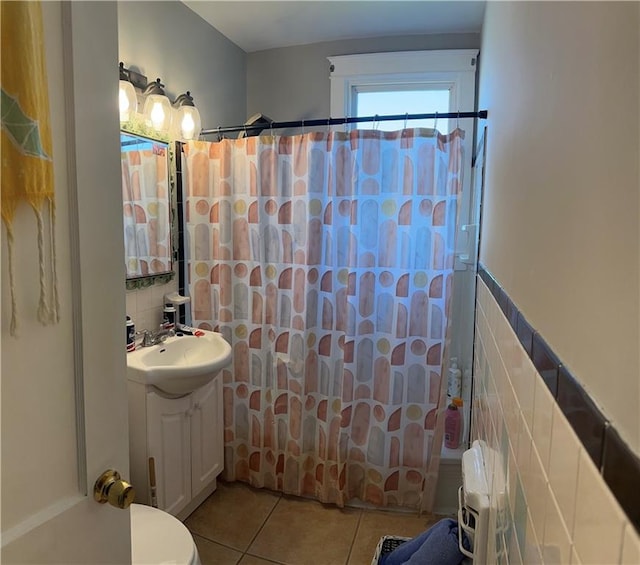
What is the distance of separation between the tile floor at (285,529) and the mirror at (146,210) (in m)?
1.24

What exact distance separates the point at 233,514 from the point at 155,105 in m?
2.07

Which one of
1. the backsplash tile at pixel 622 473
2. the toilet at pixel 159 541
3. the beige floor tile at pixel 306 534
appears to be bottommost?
the beige floor tile at pixel 306 534

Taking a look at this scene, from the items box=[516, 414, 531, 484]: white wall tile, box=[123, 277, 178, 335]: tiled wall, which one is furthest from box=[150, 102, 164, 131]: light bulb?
box=[516, 414, 531, 484]: white wall tile

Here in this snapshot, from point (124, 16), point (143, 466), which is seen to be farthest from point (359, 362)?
point (124, 16)

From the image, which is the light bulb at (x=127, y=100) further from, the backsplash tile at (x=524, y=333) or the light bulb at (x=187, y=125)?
the backsplash tile at (x=524, y=333)

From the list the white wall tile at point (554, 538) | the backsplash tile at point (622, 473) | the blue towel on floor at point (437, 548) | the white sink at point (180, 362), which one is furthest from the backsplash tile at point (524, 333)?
the white sink at point (180, 362)

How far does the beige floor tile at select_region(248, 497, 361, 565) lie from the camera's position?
77.1 inches

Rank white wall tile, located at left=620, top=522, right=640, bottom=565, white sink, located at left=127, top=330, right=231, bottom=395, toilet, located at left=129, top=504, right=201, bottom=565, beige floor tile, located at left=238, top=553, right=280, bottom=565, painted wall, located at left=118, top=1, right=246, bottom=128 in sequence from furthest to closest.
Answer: painted wall, located at left=118, top=1, right=246, bottom=128
beige floor tile, located at left=238, top=553, right=280, bottom=565
white sink, located at left=127, top=330, right=231, bottom=395
toilet, located at left=129, top=504, right=201, bottom=565
white wall tile, located at left=620, top=522, right=640, bottom=565

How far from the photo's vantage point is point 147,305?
7.24 feet

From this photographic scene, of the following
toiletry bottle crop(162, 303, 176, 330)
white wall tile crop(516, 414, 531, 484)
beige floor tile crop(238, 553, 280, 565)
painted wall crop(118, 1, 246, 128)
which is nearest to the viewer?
white wall tile crop(516, 414, 531, 484)

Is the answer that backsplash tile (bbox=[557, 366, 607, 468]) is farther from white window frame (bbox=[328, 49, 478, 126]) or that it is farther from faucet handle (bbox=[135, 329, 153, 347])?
white window frame (bbox=[328, 49, 478, 126])

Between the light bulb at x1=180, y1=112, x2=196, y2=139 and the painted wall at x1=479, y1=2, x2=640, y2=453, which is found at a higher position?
the light bulb at x1=180, y1=112, x2=196, y2=139

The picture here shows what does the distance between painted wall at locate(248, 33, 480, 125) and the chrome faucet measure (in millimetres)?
1619

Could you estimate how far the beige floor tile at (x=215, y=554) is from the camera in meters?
1.92
